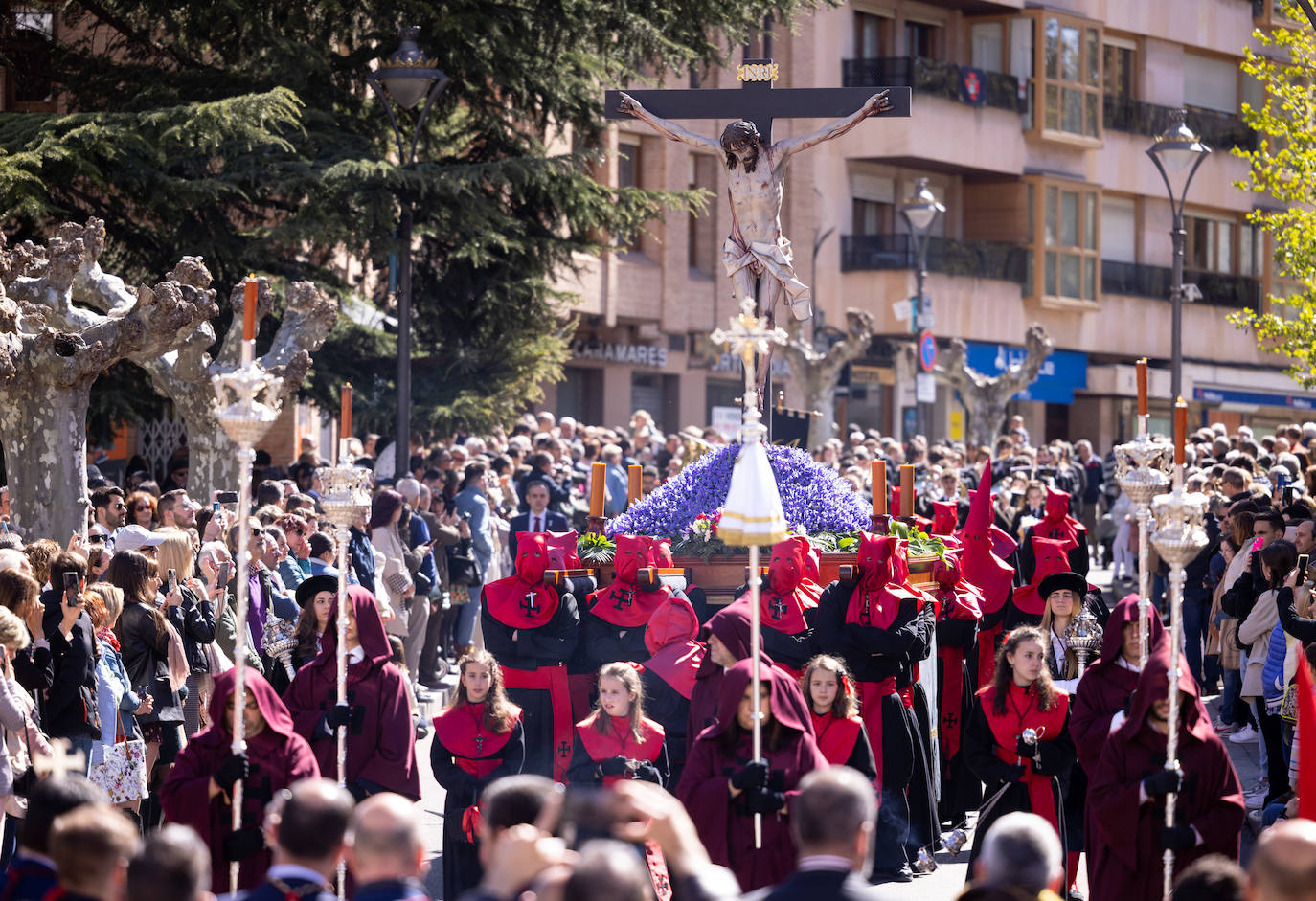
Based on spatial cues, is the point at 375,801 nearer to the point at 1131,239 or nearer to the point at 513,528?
the point at 513,528

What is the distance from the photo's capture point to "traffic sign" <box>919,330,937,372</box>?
28562 millimetres

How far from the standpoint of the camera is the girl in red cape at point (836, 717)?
8531 millimetres

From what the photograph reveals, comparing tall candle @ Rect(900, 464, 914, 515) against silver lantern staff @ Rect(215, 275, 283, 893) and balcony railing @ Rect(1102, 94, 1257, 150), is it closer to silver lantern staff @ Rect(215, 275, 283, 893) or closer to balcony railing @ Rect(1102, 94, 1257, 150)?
silver lantern staff @ Rect(215, 275, 283, 893)

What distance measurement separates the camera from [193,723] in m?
10.6

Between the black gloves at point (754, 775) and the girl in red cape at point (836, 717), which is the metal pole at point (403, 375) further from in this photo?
the black gloves at point (754, 775)

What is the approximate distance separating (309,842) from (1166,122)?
39.6 meters

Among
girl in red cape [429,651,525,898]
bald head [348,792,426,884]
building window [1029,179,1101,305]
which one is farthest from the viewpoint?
building window [1029,179,1101,305]

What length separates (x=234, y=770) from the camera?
7273 mm

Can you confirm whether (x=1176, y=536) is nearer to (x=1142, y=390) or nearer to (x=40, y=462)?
(x=1142, y=390)

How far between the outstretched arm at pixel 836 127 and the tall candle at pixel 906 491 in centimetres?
212

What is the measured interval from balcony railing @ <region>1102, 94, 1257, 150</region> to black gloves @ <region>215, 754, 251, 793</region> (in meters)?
36.8

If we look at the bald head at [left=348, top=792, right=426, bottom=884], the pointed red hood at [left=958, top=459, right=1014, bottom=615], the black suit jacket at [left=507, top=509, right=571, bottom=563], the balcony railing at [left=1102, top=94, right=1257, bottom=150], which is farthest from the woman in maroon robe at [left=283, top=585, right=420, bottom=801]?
the balcony railing at [left=1102, top=94, right=1257, bottom=150]

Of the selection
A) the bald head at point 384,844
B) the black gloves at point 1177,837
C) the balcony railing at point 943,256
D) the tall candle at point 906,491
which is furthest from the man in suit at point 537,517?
the balcony railing at point 943,256

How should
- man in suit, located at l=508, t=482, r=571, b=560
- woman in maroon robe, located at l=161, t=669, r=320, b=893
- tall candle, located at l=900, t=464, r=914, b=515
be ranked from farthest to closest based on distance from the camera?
1. man in suit, located at l=508, t=482, r=571, b=560
2. tall candle, located at l=900, t=464, r=914, b=515
3. woman in maroon robe, located at l=161, t=669, r=320, b=893
